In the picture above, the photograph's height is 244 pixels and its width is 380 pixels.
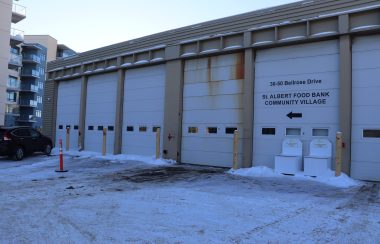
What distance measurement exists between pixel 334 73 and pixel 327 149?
251 cm

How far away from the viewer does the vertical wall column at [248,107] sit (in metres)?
13.1

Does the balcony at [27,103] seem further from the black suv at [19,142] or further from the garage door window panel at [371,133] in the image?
the garage door window panel at [371,133]

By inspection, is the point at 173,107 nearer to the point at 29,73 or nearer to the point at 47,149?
the point at 47,149

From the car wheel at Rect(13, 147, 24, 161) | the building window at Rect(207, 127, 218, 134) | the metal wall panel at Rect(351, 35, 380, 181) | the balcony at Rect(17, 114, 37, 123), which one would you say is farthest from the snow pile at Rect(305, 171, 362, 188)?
the balcony at Rect(17, 114, 37, 123)

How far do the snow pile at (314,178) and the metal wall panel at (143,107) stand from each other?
5.44m

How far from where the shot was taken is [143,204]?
23.7ft

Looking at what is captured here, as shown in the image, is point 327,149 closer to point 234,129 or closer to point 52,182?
point 234,129

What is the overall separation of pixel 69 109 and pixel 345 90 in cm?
1659

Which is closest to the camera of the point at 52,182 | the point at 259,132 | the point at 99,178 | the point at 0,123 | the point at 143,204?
the point at 143,204

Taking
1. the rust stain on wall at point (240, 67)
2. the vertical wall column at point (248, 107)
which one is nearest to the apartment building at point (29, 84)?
the rust stain on wall at point (240, 67)

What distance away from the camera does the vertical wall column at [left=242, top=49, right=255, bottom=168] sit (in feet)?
43.0

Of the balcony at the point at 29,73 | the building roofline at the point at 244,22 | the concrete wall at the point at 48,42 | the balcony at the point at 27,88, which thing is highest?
the concrete wall at the point at 48,42

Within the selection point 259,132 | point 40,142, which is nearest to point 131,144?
point 40,142

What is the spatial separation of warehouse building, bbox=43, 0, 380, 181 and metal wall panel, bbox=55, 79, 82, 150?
2680 millimetres
